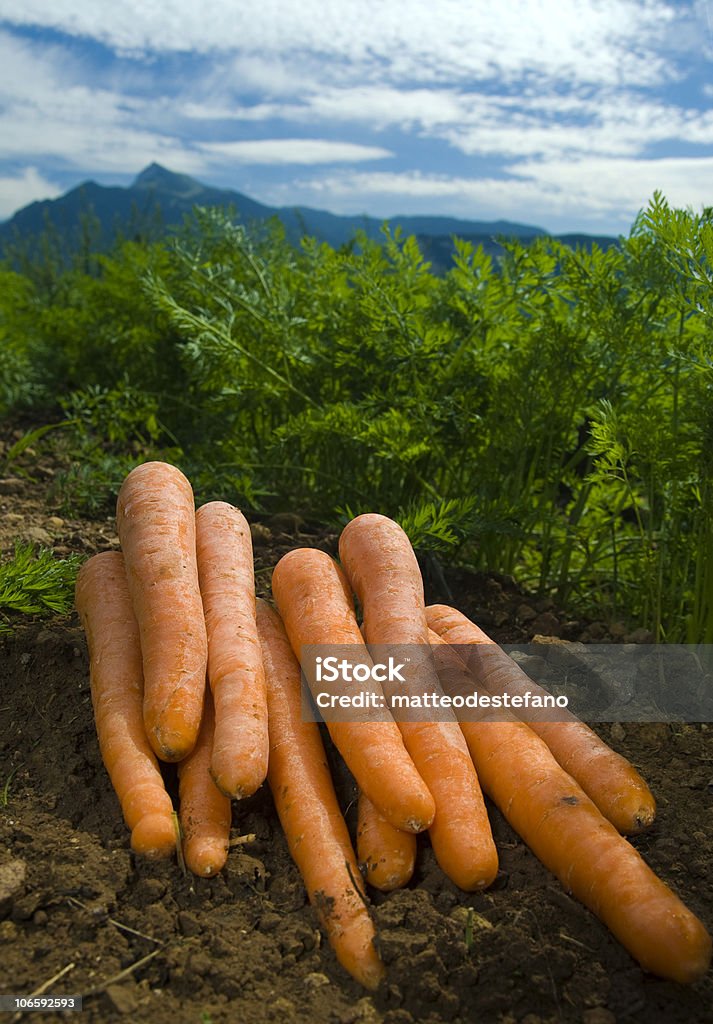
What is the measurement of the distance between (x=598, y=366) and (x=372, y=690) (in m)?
1.73

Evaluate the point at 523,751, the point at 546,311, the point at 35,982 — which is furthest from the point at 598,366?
the point at 35,982

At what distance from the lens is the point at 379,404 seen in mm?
3633

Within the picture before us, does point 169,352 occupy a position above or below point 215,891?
above

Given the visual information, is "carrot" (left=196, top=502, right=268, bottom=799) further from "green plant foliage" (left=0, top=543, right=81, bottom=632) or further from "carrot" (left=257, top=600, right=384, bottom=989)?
"green plant foliage" (left=0, top=543, right=81, bottom=632)

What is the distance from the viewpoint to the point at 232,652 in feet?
7.61

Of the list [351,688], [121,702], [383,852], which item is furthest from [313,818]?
[121,702]

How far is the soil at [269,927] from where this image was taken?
1651mm

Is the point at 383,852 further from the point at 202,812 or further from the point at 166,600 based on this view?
the point at 166,600

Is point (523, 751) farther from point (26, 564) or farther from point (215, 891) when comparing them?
point (26, 564)

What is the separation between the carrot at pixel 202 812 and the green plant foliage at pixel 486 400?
1076mm

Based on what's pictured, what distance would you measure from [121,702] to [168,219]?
3050 cm

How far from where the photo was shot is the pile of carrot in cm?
190

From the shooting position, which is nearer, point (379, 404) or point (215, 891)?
point (215, 891)

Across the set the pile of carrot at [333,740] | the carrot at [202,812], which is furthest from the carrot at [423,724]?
the carrot at [202,812]
